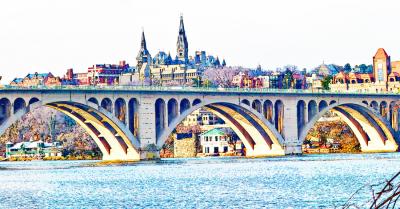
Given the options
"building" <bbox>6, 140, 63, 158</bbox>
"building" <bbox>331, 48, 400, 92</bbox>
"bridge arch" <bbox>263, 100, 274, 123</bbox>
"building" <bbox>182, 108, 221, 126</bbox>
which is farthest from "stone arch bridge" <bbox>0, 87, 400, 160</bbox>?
"building" <bbox>182, 108, 221, 126</bbox>

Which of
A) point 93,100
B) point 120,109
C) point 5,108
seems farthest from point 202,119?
point 5,108

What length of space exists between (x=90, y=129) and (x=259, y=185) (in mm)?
42395

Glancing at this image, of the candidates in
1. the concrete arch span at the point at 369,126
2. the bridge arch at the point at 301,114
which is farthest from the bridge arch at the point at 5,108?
the concrete arch span at the point at 369,126

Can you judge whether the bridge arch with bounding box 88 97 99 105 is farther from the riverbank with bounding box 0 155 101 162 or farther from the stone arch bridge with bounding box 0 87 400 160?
the riverbank with bounding box 0 155 101 162

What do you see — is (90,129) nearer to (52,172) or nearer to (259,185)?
(52,172)

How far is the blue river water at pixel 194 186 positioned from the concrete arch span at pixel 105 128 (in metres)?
5.13

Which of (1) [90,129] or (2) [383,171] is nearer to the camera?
(2) [383,171]

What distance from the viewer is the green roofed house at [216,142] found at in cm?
14988

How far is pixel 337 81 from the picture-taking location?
639 feet

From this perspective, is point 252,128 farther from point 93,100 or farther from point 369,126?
point 93,100

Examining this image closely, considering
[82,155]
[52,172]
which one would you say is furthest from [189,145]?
[52,172]

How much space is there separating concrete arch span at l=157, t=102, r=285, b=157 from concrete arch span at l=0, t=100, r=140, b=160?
37.8 ft

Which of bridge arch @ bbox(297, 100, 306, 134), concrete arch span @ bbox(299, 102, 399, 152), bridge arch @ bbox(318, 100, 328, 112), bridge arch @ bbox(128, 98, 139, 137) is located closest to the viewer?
bridge arch @ bbox(128, 98, 139, 137)

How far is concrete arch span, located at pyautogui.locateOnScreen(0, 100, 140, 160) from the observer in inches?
3962
